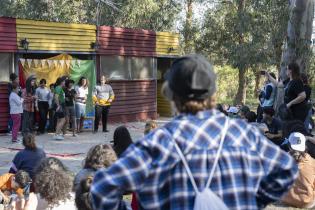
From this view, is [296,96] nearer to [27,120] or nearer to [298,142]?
[298,142]

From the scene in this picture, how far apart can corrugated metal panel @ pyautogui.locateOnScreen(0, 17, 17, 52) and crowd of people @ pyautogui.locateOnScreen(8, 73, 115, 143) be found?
1048 mm

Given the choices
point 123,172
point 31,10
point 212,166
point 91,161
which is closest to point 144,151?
point 123,172

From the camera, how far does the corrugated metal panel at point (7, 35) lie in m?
13.5

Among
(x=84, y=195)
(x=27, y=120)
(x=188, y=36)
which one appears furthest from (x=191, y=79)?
(x=188, y=36)

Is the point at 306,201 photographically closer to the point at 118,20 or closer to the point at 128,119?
the point at 128,119

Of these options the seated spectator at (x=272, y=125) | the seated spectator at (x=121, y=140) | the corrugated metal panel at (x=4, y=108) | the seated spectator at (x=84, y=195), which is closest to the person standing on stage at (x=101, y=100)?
the corrugated metal panel at (x=4, y=108)

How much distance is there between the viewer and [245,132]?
2076 millimetres

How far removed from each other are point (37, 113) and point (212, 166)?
490 inches

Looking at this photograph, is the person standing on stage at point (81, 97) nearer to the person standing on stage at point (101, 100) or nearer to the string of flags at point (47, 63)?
the person standing on stage at point (101, 100)

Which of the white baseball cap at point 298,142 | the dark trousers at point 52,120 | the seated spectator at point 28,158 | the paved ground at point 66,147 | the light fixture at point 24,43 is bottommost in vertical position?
the paved ground at point 66,147

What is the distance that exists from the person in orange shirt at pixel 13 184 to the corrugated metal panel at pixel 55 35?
8586 mm

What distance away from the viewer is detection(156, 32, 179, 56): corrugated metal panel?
1884cm

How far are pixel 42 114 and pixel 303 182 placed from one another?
865cm

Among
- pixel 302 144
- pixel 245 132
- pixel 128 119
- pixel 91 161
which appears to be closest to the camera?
pixel 245 132
